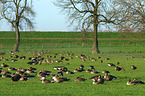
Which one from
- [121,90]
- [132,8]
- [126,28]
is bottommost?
[121,90]

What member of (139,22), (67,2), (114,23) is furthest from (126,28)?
(67,2)

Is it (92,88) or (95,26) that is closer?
(92,88)

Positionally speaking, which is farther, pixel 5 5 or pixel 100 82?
pixel 5 5

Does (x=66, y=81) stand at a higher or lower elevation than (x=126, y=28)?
lower

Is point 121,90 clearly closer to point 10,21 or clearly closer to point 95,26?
point 95,26

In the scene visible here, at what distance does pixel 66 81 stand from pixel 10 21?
34.1 m

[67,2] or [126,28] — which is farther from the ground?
[67,2]

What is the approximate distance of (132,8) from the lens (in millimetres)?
32312

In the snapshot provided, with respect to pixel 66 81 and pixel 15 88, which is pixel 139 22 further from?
pixel 15 88

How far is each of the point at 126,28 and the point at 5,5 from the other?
2313 centimetres

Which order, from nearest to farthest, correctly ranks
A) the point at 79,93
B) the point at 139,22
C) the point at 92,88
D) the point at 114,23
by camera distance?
the point at 79,93 → the point at 92,88 → the point at 139,22 → the point at 114,23

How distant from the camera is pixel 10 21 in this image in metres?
44.9

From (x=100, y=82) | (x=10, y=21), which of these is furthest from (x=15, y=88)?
(x=10, y=21)

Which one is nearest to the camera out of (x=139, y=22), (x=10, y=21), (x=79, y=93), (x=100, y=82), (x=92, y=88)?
(x=79, y=93)
